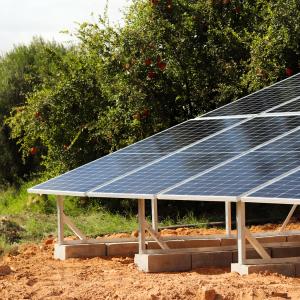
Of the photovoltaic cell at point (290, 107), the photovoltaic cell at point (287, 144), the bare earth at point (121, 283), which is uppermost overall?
the photovoltaic cell at point (290, 107)

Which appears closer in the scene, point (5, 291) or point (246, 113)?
point (5, 291)

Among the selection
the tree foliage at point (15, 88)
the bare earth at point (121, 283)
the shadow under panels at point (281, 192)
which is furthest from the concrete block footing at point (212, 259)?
the tree foliage at point (15, 88)

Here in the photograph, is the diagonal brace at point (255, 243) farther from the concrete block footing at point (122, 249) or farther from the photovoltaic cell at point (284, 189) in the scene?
the concrete block footing at point (122, 249)

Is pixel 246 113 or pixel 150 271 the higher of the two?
pixel 246 113

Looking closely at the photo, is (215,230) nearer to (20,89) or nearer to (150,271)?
(150,271)

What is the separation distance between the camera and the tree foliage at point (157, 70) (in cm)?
2127

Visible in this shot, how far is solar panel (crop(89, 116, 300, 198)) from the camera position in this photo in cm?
1295

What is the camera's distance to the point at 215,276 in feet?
Result: 40.4

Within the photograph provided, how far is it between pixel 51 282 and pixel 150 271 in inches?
60.6

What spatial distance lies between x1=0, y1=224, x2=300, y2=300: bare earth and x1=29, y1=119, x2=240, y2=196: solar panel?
1146 mm

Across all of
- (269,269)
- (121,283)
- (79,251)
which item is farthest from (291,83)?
(121,283)

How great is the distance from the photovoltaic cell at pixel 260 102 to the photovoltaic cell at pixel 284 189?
442 cm

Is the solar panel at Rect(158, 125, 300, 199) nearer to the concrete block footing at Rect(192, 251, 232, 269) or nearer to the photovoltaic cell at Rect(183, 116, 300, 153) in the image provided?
the photovoltaic cell at Rect(183, 116, 300, 153)

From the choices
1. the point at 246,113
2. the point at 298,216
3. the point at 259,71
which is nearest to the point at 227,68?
the point at 259,71
